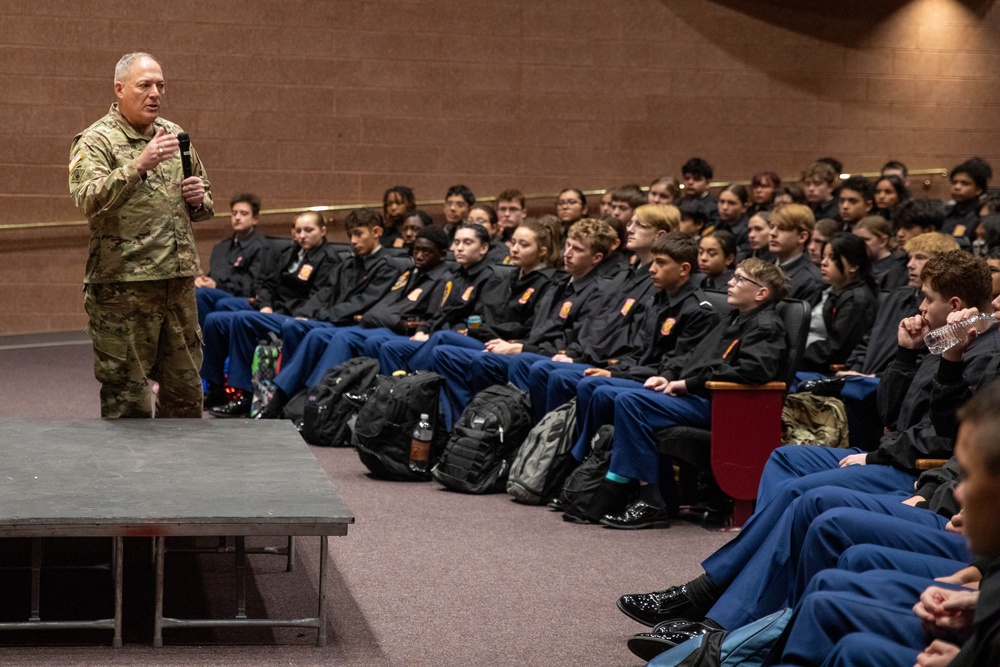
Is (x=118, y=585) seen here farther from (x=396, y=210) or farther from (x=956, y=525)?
(x=396, y=210)

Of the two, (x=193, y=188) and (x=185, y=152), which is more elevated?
(x=185, y=152)

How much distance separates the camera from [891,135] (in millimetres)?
9547

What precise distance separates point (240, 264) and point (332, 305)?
0.98 metres

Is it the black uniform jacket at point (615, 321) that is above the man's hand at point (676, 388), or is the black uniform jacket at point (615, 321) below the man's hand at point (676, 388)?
above

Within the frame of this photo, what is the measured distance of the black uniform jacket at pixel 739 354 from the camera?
4.16m

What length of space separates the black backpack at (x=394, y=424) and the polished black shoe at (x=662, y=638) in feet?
7.59

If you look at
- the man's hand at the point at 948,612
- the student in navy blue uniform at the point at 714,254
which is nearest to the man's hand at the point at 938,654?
the man's hand at the point at 948,612

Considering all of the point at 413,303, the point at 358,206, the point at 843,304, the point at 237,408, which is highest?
the point at 358,206

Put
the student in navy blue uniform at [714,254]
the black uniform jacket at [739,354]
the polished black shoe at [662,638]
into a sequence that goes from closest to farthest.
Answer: the polished black shoe at [662,638], the black uniform jacket at [739,354], the student in navy blue uniform at [714,254]

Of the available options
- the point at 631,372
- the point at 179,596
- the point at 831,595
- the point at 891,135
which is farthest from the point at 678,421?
the point at 891,135

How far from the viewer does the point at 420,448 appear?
502 centimetres

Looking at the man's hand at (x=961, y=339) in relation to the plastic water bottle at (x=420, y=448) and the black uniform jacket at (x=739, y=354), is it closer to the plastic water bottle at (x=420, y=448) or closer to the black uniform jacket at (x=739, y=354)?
the black uniform jacket at (x=739, y=354)

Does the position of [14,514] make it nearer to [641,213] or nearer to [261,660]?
[261,660]

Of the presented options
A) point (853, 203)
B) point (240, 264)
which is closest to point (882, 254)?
point (853, 203)
